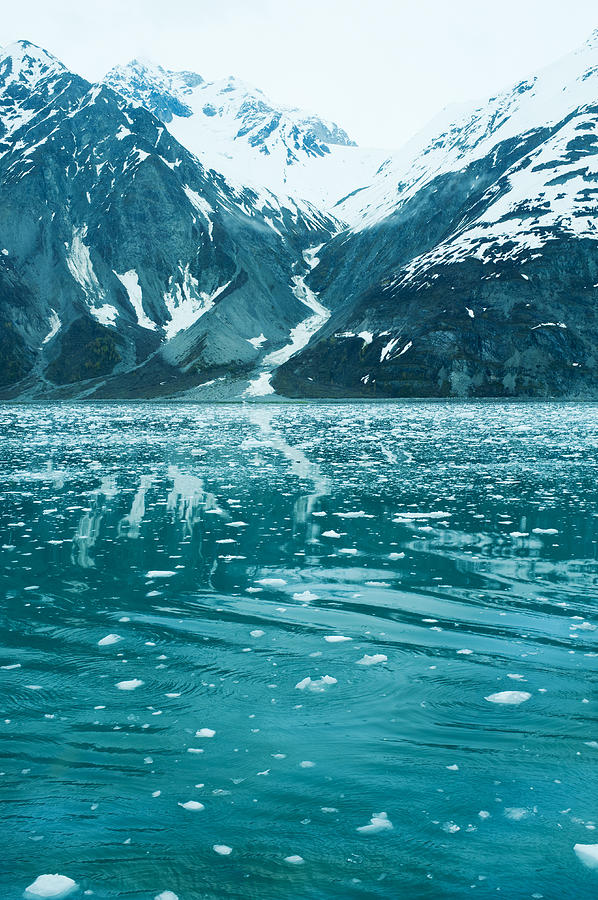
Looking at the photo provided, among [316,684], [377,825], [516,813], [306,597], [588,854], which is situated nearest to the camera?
[588,854]

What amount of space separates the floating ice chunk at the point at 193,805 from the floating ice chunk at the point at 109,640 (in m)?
4.92

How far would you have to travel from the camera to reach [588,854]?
6.39m

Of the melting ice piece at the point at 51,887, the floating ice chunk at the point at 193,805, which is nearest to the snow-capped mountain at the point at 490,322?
the floating ice chunk at the point at 193,805

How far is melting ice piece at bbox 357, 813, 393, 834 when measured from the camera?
6844 mm

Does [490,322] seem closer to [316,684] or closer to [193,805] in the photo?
[316,684]

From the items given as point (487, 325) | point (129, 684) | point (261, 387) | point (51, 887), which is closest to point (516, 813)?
Answer: point (51, 887)

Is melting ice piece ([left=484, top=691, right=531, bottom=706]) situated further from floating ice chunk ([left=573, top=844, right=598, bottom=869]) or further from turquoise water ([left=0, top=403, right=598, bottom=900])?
floating ice chunk ([left=573, top=844, right=598, bottom=869])

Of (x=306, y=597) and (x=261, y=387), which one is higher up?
(x=261, y=387)

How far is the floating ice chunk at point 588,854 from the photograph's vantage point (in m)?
6.31

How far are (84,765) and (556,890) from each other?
16.6ft

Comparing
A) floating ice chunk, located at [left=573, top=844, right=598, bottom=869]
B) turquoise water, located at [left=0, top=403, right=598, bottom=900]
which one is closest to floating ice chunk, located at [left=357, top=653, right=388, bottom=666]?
turquoise water, located at [left=0, top=403, right=598, bottom=900]

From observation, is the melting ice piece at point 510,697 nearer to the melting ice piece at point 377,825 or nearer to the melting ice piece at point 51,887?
the melting ice piece at point 377,825

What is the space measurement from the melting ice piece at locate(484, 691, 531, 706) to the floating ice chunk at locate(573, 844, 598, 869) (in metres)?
2.95

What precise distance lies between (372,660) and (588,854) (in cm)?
484
